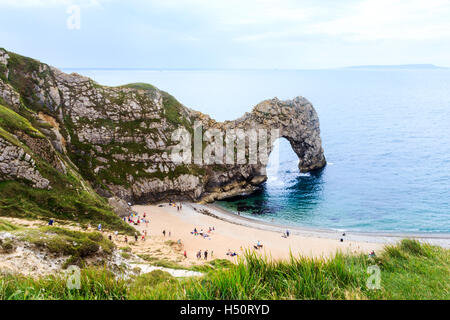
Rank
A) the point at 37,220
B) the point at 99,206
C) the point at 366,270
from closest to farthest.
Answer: the point at 366,270, the point at 37,220, the point at 99,206

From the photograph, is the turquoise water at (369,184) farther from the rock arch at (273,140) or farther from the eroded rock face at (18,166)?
the eroded rock face at (18,166)

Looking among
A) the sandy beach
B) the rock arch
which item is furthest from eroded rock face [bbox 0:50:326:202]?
the sandy beach

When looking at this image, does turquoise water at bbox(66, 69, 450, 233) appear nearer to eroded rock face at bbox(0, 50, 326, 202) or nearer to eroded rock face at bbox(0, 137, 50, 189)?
eroded rock face at bbox(0, 50, 326, 202)

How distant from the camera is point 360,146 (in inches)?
3762

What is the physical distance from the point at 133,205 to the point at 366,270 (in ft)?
165

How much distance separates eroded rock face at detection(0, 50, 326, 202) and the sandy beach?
651 cm

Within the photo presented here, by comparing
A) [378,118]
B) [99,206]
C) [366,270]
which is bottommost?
[99,206]

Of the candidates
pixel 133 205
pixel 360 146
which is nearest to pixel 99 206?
pixel 133 205

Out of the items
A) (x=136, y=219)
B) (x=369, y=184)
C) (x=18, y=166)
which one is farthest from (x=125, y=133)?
(x=369, y=184)

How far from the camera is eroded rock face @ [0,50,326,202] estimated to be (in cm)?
5156

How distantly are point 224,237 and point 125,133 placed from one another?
30474mm

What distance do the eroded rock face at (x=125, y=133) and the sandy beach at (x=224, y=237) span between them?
651cm

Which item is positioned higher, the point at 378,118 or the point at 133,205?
the point at 378,118
